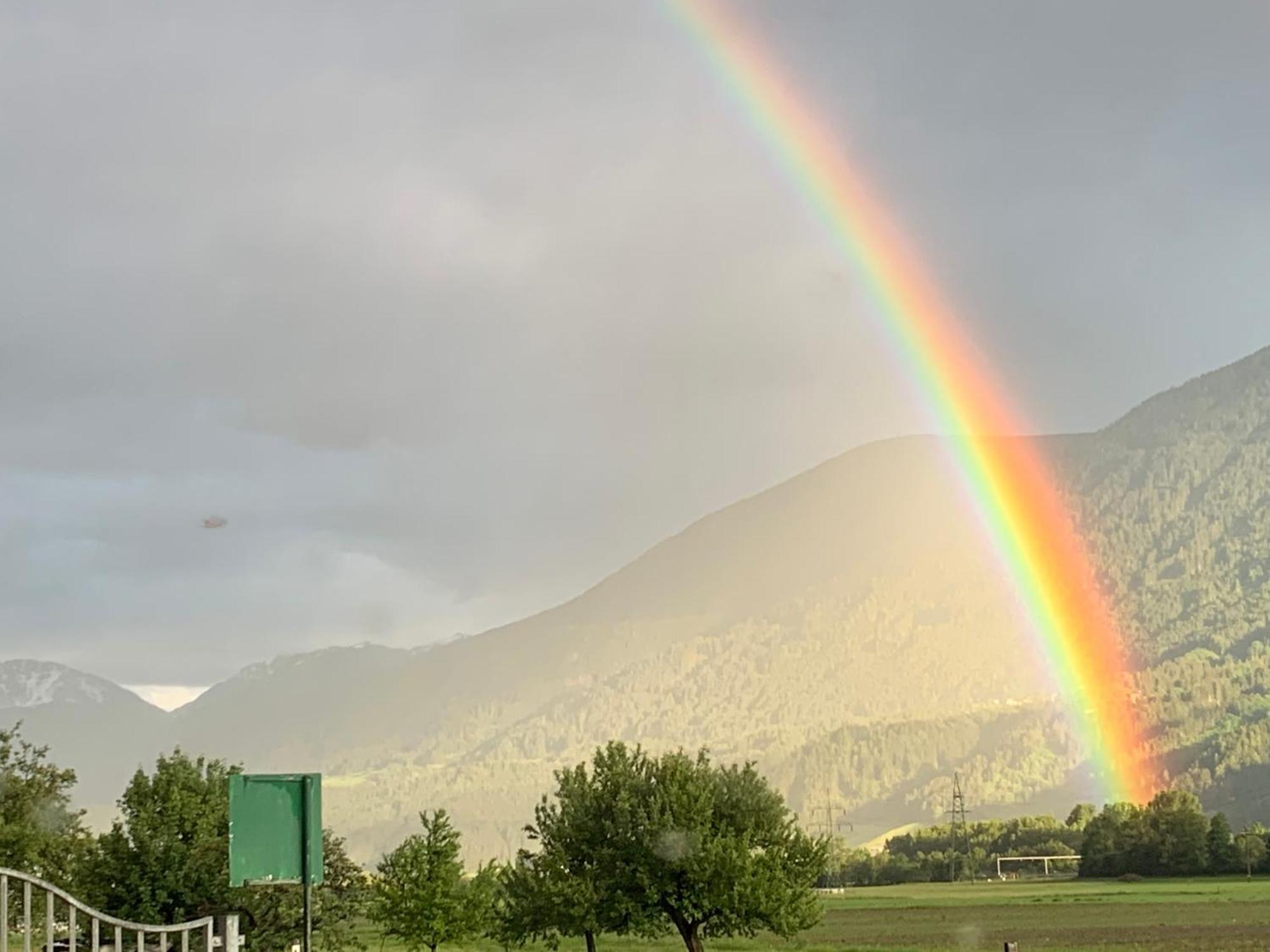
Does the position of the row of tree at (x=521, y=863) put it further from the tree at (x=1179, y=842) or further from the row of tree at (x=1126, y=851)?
the tree at (x=1179, y=842)

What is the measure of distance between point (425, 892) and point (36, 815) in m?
16.3

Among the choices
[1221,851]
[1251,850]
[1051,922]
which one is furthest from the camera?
[1221,851]

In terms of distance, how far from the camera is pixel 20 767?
59.3 metres

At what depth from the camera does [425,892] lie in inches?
2291

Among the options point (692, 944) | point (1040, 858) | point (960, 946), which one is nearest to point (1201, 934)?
point (960, 946)

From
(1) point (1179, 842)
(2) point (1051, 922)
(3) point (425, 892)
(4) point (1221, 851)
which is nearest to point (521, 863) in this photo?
(3) point (425, 892)

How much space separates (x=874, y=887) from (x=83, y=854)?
13707 cm

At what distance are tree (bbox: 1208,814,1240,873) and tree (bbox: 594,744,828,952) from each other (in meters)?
95.7

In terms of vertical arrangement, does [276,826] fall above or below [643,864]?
above

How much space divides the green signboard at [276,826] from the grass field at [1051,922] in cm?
5528

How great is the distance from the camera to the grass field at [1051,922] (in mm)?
71125

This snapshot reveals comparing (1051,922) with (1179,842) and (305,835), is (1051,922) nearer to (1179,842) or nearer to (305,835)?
(1179,842)

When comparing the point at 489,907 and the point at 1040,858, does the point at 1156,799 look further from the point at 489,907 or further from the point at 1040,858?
the point at 489,907

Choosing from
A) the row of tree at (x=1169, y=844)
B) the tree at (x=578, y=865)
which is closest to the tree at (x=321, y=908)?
the tree at (x=578, y=865)
